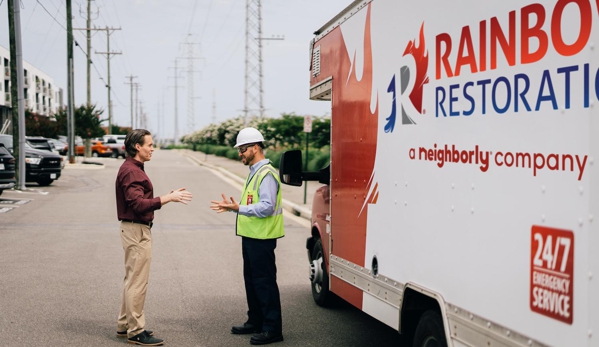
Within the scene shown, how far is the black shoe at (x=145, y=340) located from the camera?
262 inches

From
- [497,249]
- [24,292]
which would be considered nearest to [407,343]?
[497,249]

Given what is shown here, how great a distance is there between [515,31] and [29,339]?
5.02 metres

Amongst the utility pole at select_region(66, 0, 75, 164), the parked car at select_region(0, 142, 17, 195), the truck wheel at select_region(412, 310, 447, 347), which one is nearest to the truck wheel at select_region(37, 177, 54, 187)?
the parked car at select_region(0, 142, 17, 195)

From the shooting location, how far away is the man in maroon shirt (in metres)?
6.50

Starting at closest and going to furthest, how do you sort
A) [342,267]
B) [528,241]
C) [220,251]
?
[528,241] < [342,267] < [220,251]

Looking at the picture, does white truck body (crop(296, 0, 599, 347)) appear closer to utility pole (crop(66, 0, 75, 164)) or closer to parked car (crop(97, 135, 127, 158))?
utility pole (crop(66, 0, 75, 164))

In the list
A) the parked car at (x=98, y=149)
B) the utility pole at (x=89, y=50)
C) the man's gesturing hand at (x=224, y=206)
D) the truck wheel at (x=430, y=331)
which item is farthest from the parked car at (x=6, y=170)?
the parked car at (x=98, y=149)

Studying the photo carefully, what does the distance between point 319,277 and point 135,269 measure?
2.18 metres

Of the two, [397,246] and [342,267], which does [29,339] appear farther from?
[397,246]

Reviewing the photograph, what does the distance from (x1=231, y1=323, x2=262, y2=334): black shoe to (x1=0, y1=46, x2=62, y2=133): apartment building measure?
269 ft

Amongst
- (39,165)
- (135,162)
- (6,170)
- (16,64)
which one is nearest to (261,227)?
(135,162)

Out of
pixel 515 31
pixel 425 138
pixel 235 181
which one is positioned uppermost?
pixel 515 31

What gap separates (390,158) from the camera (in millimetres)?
5238

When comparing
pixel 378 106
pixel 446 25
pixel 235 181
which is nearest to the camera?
pixel 446 25
